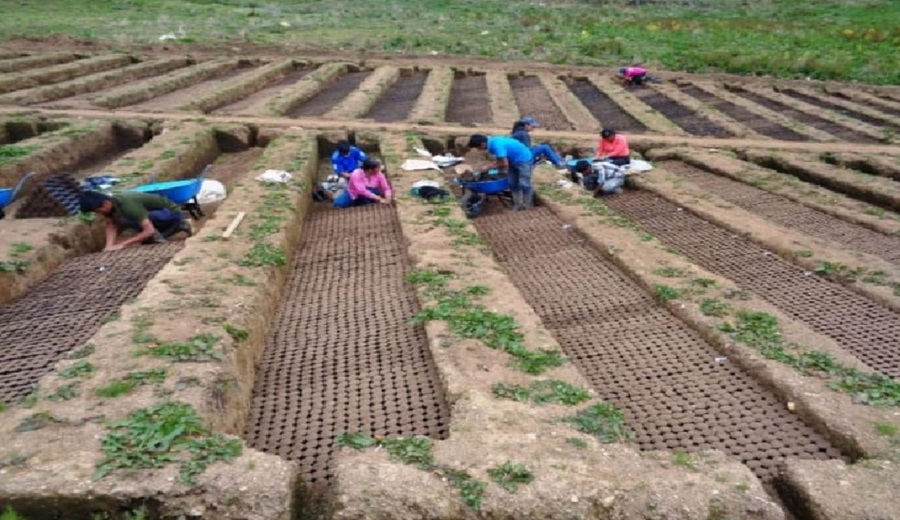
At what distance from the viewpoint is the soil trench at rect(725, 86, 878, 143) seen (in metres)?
16.2

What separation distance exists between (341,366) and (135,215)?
4369 millimetres

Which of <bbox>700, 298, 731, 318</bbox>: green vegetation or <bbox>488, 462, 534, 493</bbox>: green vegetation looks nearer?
<bbox>488, 462, 534, 493</bbox>: green vegetation

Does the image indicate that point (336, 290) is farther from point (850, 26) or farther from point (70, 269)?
point (850, 26)

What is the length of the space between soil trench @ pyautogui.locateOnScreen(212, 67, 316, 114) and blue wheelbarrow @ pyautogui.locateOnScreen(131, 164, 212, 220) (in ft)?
23.7

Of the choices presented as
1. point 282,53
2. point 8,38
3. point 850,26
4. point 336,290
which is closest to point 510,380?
point 336,290

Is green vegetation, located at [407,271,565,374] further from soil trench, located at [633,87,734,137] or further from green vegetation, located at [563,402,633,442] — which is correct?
soil trench, located at [633,87,734,137]

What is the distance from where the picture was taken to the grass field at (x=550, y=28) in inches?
1094

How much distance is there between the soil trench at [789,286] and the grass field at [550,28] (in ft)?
60.3

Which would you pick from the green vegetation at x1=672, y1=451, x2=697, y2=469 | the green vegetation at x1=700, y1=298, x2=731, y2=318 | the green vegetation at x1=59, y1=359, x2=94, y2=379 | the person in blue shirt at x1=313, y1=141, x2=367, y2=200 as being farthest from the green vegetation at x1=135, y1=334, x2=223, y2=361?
the person in blue shirt at x1=313, y1=141, x2=367, y2=200

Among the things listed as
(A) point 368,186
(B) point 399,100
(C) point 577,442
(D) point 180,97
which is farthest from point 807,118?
(C) point 577,442

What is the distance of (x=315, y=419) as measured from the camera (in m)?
5.27

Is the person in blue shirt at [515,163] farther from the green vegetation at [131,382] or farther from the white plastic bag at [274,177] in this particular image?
the green vegetation at [131,382]

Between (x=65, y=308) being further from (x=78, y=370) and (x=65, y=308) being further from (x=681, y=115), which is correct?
(x=681, y=115)

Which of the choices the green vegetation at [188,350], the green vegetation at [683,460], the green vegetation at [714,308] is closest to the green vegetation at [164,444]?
the green vegetation at [188,350]
